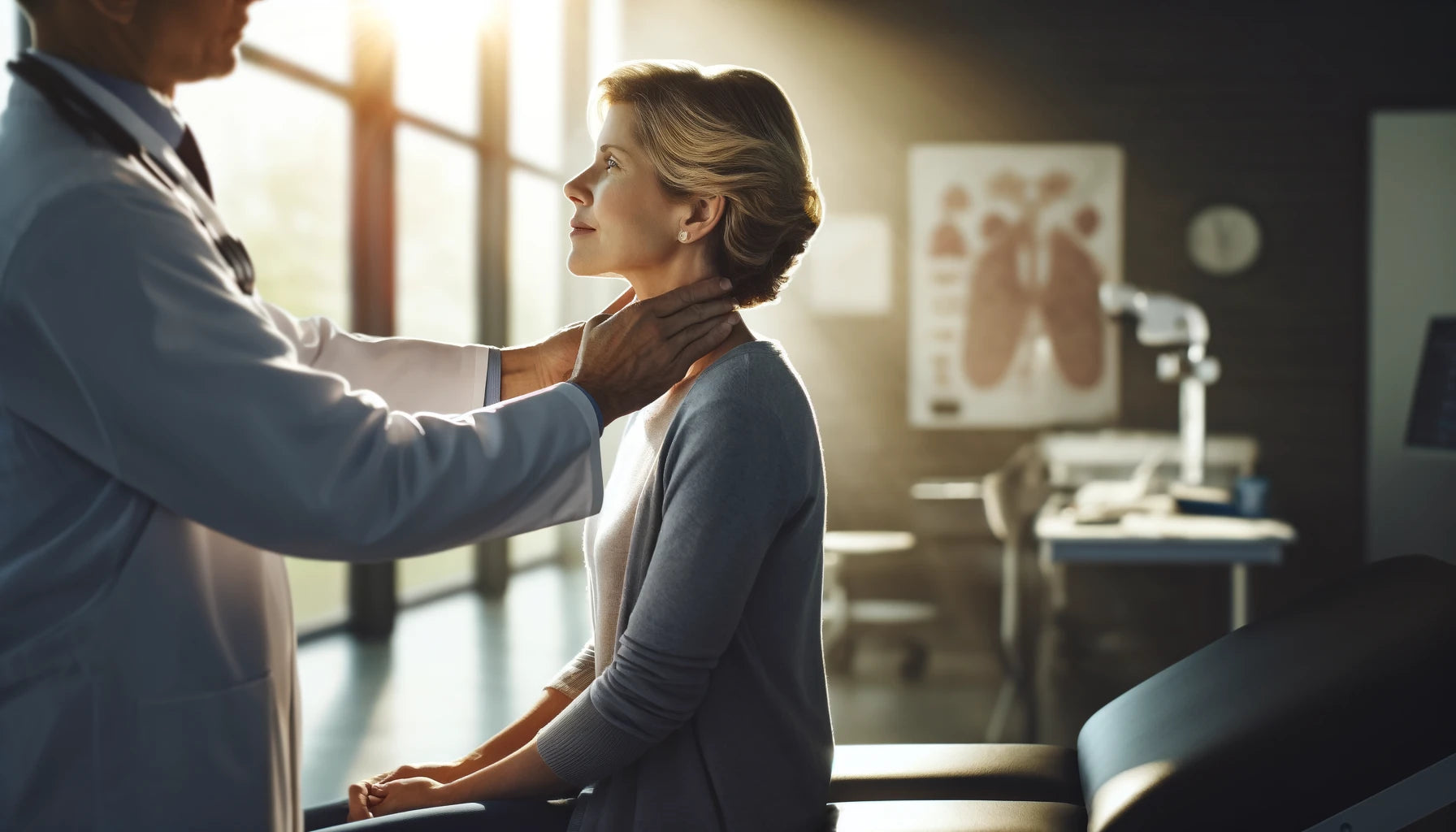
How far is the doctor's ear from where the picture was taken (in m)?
0.94

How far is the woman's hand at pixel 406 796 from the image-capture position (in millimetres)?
1347

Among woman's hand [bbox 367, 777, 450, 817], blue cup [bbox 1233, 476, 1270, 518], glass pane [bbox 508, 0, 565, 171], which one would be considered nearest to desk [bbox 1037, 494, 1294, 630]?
blue cup [bbox 1233, 476, 1270, 518]

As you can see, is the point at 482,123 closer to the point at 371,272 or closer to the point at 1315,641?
the point at 371,272

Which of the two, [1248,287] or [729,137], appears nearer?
[729,137]

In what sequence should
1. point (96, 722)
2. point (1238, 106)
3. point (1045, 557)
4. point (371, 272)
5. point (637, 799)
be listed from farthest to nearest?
point (1238, 106) → point (371, 272) → point (1045, 557) → point (637, 799) → point (96, 722)

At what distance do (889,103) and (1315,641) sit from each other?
242 inches

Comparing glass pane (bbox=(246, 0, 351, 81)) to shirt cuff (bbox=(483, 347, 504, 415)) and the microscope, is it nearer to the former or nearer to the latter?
the microscope

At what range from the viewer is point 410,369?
1.50m

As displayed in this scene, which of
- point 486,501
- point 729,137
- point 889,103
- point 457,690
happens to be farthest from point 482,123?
point 486,501

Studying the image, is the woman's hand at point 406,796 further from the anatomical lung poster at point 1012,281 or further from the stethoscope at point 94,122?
the anatomical lung poster at point 1012,281

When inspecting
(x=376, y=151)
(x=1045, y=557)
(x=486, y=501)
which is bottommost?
(x=1045, y=557)

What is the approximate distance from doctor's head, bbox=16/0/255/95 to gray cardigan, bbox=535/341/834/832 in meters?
0.57

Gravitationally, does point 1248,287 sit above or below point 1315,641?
above

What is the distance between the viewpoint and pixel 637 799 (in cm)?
125
